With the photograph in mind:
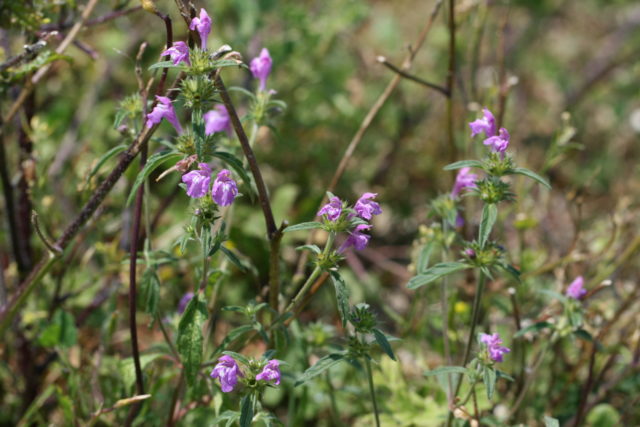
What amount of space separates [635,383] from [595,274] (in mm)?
544

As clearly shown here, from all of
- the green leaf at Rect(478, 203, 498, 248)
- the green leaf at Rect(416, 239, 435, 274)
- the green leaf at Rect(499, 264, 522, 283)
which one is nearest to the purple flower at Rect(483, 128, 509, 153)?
the green leaf at Rect(478, 203, 498, 248)

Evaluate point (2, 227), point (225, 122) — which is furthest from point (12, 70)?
point (2, 227)

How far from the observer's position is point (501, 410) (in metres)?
2.25

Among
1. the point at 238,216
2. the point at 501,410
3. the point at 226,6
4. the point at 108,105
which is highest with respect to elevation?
the point at 226,6

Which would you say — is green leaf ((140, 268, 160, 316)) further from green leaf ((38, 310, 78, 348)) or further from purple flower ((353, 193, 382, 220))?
purple flower ((353, 193, 382, 220))

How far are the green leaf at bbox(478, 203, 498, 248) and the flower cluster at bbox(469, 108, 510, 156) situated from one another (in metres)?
0.13

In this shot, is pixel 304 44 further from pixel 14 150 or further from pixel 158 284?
pixel 158 284

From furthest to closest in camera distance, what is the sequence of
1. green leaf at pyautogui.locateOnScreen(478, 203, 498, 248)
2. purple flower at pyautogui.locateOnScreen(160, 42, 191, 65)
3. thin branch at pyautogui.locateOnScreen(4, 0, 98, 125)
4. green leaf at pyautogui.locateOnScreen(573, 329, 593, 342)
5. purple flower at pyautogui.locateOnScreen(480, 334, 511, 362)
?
thin branch at pyautogui.locateOnScreen(4, 0, 98, 125)
green leaf at pyautogui.locateOnScreen(573, 329, 593, 342)
purple flower at pyautogui.locateOnScreen(480, 334, 511, 362)
green leaf at pyautogui.locateOnScreen(478, 203, 498, 248)
purple flower at pyautogui.locateOnScreen(160, 42, 191, 65)

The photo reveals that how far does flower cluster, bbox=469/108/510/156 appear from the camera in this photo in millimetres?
1505

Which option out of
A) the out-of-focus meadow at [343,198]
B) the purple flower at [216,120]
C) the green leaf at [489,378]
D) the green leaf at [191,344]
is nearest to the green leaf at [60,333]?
the out-of-focus meadow at [343,198]

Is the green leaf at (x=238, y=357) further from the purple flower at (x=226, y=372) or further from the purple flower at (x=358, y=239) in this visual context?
the purple flower at (x=358, y=239)

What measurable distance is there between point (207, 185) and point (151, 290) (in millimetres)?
476

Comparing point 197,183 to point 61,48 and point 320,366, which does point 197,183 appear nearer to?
point 320,366

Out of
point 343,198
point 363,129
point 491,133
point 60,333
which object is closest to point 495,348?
point 491,133
